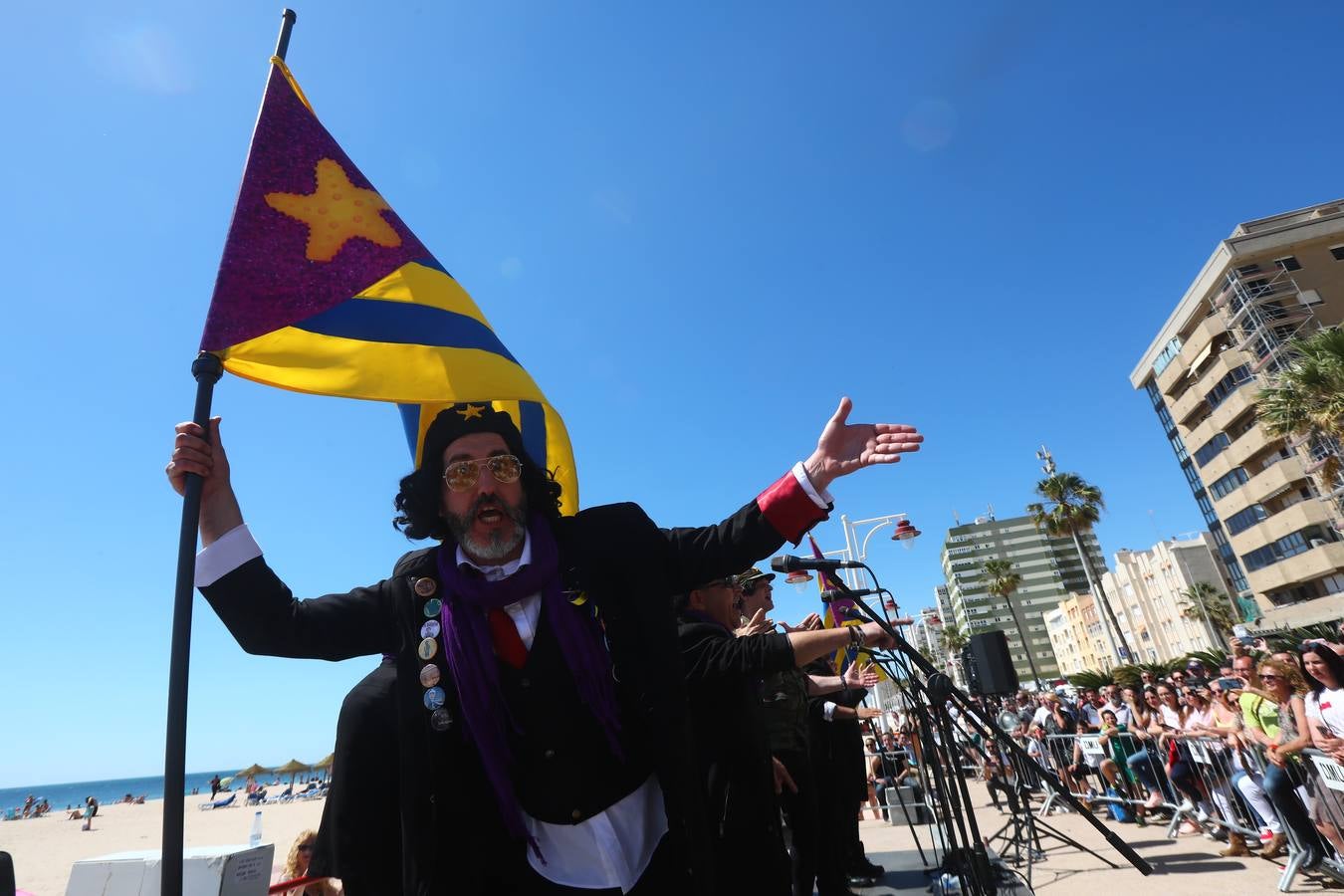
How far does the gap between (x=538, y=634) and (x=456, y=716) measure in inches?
12.5

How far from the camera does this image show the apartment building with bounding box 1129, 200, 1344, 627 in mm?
43125

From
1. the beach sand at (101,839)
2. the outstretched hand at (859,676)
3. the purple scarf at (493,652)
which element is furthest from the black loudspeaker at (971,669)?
the beach sand at (101,839)

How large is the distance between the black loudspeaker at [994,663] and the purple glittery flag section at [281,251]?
6.35 meters

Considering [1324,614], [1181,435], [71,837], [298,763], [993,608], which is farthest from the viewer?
[993,608]

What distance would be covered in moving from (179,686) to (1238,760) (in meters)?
9.16

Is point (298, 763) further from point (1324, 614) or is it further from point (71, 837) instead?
point (1324, 614)

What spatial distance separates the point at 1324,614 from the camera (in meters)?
40.9

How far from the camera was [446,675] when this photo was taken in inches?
81.3

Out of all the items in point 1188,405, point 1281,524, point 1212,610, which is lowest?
point 1212,610

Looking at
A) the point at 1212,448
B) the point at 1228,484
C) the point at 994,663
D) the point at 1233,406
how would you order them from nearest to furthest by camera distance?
the point at 994,663, the point at 1233,406, the point at 1228,484, the point at 1212,448

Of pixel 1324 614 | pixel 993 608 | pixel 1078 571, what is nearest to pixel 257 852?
pixel 1324 614

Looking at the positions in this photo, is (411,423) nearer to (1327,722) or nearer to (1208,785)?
(1327,722)

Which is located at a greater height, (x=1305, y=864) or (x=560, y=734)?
(x=560, y=734)

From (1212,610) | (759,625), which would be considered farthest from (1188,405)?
(759,625)
